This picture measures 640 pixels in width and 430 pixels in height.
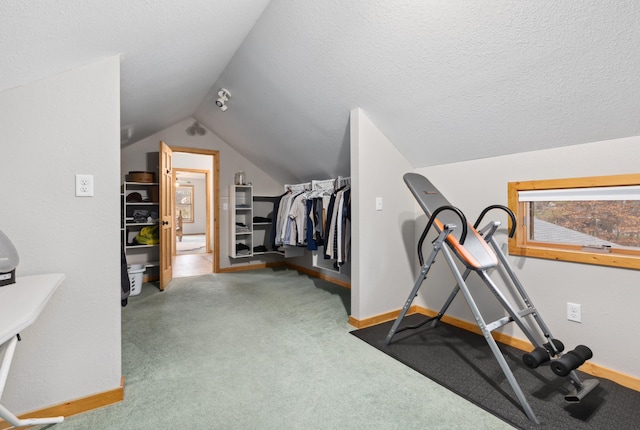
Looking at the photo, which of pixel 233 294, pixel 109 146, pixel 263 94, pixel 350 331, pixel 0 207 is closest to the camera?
pixel 0 207

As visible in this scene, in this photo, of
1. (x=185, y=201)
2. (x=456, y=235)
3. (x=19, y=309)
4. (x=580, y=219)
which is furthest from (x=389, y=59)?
(x=185, y=201)

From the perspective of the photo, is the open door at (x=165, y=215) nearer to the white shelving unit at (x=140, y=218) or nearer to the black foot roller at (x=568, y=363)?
the white shelving unit at (x=140, y=218)

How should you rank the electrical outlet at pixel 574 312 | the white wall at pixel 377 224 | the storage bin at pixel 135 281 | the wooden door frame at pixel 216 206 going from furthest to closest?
the wooden door frame at pixel 216 206 → the storage bin at pixel 135 281 → the white wall at pixel 377 224 → the electrical outlet at pixel 574 312

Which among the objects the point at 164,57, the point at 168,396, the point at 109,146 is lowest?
the point at 168,396

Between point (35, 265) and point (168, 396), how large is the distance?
101 centimetres

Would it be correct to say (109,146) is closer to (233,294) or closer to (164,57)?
(164,57)

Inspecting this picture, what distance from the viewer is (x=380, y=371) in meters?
Answer: 2.00

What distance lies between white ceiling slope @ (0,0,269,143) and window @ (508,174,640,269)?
100 inches

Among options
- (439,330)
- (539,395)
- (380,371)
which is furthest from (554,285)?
(380,371)

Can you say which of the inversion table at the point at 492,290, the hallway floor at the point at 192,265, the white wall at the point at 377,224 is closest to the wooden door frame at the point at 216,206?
the hallway floor at the point at 192,265

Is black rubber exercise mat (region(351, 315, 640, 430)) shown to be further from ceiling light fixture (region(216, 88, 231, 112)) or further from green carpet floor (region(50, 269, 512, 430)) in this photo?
ceiling light fixture (region(216, 88, 231, 112))

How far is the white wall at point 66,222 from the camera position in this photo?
1.48 metres

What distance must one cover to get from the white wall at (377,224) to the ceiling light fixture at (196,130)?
3.21 m

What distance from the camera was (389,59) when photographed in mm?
2135
